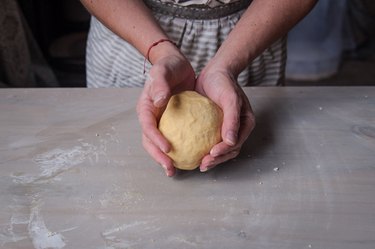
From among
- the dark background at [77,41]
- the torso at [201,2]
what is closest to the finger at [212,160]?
the torso at [201,2]

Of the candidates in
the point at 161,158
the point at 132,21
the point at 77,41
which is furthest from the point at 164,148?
the point at 77,41

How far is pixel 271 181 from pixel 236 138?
0.11 m

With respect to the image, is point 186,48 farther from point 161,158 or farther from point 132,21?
point 161,158

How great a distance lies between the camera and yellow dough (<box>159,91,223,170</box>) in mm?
801

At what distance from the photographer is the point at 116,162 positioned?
0.86 m

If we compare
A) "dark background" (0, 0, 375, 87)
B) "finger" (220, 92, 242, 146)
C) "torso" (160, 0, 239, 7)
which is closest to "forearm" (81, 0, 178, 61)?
"torso" (160, 0, 239, 7)

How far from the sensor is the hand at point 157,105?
0.76 m

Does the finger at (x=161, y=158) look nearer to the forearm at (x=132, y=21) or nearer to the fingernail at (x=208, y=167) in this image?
the fingernail at (x=208, y=167)

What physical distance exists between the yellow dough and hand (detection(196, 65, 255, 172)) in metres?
0.02

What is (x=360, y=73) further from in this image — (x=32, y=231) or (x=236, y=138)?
(x=32, y=231)

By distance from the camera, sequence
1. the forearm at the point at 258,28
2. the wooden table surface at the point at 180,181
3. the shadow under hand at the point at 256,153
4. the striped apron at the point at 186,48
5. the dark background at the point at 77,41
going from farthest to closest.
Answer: the dark background at the point at 77,41, the striped apron at the point at 186,48, the forearm at the point at 258,28, the shadow under hand at the point at 256,153, the wooden table surface at the point at 180,181

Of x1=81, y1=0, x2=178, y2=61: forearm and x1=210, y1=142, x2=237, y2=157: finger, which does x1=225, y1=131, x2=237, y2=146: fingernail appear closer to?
x1=210, y1=142, x2=237, y2=157: finger

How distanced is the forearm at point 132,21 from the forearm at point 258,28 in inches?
5.2

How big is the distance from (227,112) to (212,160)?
0.29 feet
